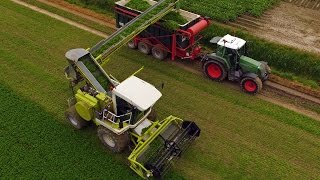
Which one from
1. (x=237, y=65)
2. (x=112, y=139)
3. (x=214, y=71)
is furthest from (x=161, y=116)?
(x=237, y=65)

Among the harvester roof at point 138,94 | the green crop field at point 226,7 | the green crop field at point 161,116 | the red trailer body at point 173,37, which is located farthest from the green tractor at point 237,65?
the harvester roof at point 138,94

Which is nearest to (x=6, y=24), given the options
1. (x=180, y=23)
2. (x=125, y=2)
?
(x=125, y=2)

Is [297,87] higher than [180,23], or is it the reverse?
[180,23]

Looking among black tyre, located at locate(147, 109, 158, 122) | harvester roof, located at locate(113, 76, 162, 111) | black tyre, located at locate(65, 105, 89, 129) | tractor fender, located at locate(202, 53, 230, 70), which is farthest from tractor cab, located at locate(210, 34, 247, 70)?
black tyre, located at locate(65, 105, 89, 129)

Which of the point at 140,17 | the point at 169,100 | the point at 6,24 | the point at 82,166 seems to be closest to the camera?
the point at 82,166

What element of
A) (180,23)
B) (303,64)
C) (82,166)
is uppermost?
(180,23)

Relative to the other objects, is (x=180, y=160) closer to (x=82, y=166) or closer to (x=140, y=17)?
(x=82, y=166)
